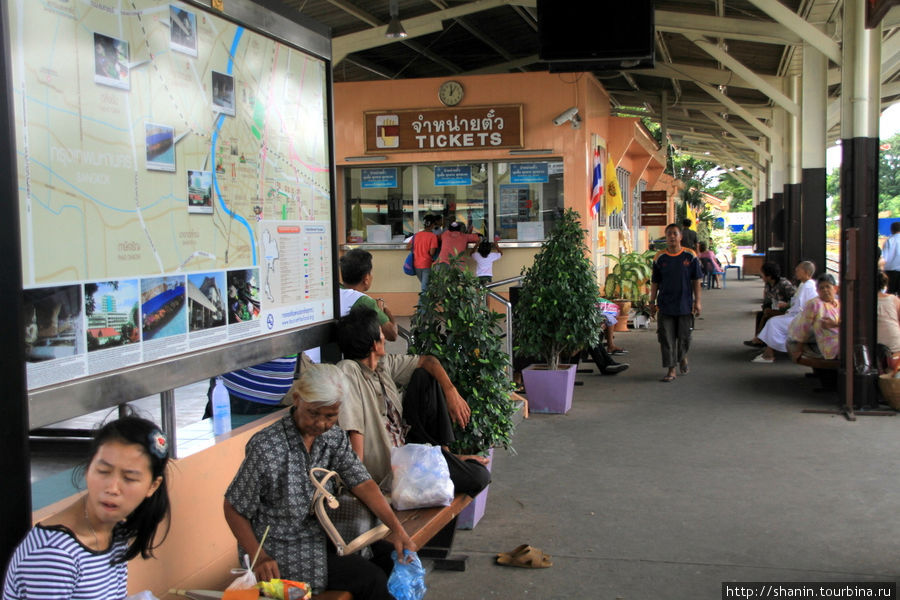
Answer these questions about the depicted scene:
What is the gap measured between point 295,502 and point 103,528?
0.89 m

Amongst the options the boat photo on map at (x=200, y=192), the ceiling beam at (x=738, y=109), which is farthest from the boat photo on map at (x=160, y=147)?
the ceiling beam at (x=738, y=109)

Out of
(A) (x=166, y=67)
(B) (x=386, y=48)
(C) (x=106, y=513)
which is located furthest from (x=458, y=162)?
(C) (x=106, y=513)

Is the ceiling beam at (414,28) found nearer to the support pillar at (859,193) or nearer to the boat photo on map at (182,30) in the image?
the support pillar at (859,193)

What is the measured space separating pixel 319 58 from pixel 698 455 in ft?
13.6

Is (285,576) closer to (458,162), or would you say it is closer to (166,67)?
(166,67)

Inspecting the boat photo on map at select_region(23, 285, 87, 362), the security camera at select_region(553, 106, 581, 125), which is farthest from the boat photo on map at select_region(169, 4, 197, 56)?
the security camera at select_region(553, 106, 581, 125)

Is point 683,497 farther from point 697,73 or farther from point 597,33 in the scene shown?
point 697,73

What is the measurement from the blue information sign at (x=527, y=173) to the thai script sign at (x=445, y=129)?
0.39 m

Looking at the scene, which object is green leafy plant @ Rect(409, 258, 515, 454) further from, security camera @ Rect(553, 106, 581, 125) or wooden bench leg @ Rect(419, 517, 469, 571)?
security camera @ Rect(553, 106, 581, 125)

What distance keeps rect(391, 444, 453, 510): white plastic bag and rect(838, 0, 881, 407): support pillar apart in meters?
5.40

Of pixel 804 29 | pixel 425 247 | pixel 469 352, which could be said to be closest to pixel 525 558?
pixel 469 352

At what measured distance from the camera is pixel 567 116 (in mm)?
14062

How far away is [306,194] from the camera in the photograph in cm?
433

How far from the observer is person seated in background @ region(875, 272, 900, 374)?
8.12 m
